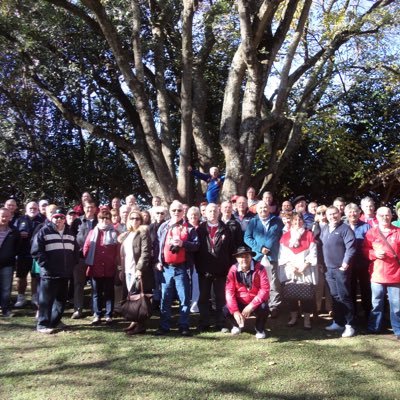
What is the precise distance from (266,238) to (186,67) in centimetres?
469

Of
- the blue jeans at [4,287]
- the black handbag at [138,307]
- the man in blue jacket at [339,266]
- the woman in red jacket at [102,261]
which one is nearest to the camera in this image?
the black handbag at [138,307]

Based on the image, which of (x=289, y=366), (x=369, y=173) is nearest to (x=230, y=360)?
(x=289, y=366)

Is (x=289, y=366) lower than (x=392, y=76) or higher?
lower

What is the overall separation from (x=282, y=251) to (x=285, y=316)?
4.33 feet

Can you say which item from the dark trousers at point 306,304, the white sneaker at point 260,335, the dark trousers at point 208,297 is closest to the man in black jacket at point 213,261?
the dark trousers at point 208,297

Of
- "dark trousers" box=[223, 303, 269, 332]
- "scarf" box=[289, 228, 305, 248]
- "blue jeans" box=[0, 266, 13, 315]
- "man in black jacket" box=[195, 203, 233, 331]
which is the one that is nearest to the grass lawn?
"dark trousers" box=[223, 303, 269, 332]

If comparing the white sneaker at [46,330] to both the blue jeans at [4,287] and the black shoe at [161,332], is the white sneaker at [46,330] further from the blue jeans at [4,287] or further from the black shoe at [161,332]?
the black shoe at [161,332]

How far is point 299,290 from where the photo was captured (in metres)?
6.42

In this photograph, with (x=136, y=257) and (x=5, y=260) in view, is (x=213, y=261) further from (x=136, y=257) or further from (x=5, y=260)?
(x=5, y=260)

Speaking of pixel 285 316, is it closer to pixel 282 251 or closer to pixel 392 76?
pixel 282 251

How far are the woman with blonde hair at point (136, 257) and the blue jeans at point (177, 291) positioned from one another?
0.80 ft

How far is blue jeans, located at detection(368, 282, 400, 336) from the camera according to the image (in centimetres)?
603

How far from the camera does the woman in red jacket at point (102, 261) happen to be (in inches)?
266

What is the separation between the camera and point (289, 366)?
197 inches
